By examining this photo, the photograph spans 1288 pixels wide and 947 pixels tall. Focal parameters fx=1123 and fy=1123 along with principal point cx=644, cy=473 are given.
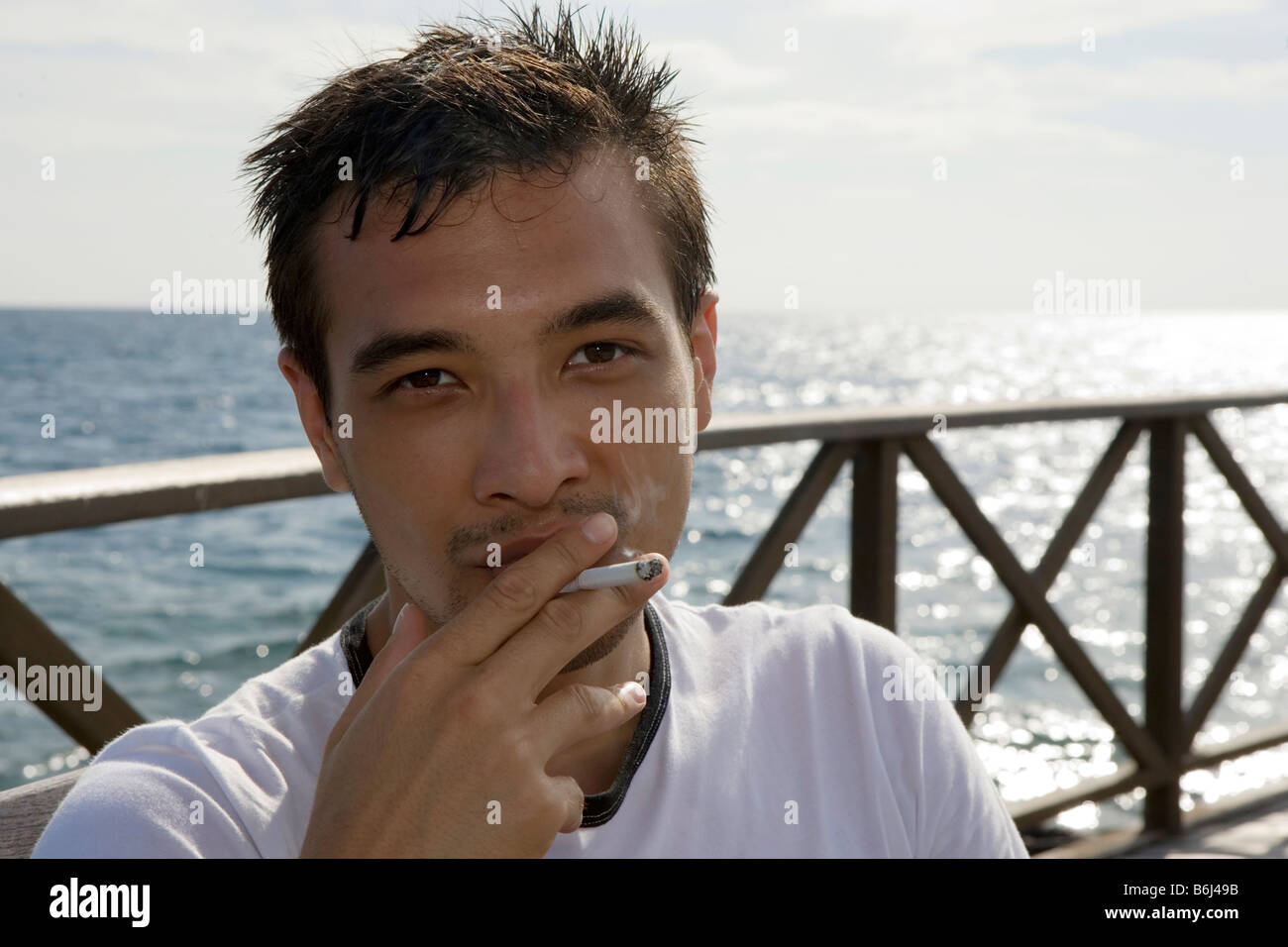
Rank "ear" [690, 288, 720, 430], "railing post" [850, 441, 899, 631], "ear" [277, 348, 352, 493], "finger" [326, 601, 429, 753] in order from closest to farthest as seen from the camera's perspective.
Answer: "finger" [326, 601, 429, 753], "ear" [277, 348, 352, 493], "ear" [690, 288, 720, 430], "railing post" [850, 441, 899, 631]

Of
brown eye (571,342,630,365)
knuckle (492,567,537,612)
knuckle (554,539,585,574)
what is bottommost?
knuckle (492,567,537,612)

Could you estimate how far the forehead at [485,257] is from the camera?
1.18 metres

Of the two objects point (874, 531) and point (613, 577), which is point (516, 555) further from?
point (874, 531)

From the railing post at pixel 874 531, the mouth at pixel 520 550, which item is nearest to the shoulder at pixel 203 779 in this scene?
the mouth at pixel 520 550

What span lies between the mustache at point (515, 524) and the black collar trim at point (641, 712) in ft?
0.53

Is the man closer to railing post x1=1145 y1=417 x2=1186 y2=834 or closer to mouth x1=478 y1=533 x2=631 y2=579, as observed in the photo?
mouth x1=478 y1=533 x2=631 y2=579

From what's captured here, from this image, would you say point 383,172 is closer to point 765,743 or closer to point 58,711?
point 765,743

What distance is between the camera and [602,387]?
3.98ft

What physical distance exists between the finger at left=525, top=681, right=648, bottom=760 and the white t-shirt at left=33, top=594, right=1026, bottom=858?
0.18 metres

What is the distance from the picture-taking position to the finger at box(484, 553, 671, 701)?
0.97 m

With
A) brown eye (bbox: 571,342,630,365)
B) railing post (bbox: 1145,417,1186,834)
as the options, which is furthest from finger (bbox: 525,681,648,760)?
railing post (bbox: 1145,417,1186,834)

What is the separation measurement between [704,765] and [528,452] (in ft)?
1.34

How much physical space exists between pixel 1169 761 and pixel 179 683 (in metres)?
11.3
